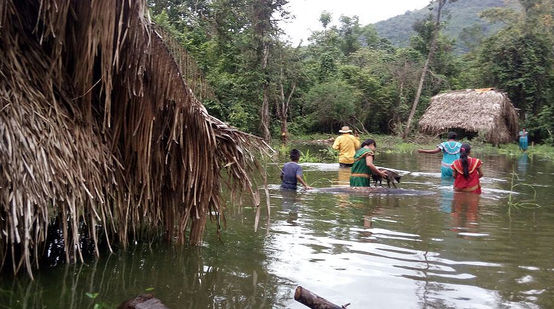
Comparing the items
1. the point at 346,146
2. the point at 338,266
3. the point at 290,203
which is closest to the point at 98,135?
the point at 338,266

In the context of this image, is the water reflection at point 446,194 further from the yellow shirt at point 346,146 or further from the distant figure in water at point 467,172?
the yellow shirt at point 346,146

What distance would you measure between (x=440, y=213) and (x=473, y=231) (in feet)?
4.27

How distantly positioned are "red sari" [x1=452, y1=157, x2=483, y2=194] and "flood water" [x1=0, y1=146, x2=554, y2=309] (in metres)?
1.59

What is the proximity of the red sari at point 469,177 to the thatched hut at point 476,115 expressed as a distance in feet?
59.3

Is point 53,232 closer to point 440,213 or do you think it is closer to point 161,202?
point 161,202

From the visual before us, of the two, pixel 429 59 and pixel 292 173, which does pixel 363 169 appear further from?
pixel 429 59

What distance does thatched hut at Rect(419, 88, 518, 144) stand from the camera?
27000mm

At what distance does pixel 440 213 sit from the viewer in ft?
27.1

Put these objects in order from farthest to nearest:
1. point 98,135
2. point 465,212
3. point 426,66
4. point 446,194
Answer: point 426,66 < point 446,194 < point 465,212 < point 98,135

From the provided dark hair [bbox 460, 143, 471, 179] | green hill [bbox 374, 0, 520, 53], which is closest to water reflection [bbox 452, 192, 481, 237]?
dark hair [bbox 460, 143, 471, 179]

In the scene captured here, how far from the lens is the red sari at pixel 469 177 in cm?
989

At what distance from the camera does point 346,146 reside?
13906 millimetres

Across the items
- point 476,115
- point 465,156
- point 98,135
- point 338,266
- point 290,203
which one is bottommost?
point 338,266

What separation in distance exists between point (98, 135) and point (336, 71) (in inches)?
1275
